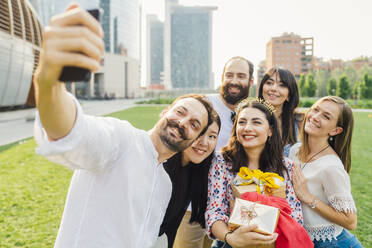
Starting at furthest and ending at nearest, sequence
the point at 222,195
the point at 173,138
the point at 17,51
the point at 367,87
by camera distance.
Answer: the point at 367,87
the point at 17,51
the point at 222,195
the point at 173,138

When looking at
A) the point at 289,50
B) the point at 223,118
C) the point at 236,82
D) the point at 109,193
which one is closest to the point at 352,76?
the point at 289,50

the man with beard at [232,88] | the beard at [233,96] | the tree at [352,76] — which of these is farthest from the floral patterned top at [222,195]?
the tree at [352,76]

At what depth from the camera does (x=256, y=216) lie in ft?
5.93

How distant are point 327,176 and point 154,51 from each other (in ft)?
432

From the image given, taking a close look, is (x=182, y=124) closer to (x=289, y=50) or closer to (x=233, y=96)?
(x=233, y=96)

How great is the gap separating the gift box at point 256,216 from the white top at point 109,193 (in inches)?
24.5

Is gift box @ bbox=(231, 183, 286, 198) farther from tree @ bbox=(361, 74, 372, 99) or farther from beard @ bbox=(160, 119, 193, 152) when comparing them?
tree @ bbox=(361, 74, 372, 99)

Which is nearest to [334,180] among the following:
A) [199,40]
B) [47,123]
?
[47,123]

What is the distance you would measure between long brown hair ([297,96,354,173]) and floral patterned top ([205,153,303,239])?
1.34ft

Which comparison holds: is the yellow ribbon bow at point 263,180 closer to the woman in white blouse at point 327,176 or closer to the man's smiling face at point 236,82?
the woman in white blouse at point 327,176

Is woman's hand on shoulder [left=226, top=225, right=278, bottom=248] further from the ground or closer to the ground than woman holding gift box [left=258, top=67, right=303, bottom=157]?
closer to the ground

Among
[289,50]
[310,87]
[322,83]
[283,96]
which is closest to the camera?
[283,96]

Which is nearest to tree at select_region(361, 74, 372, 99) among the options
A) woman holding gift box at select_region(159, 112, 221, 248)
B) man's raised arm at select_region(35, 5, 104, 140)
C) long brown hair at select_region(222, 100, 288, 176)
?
long brown hair at select_region(222, 100, 288, 176)

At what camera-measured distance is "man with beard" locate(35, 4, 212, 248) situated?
0.97 meters
